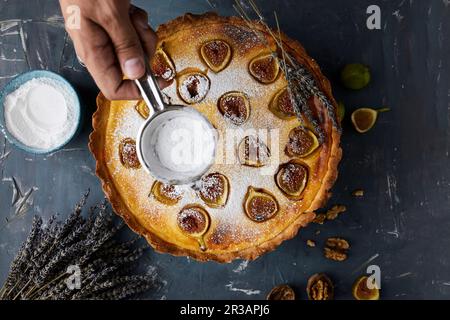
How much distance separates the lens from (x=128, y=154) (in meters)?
2.89

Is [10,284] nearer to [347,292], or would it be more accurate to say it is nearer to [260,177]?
[260,177]

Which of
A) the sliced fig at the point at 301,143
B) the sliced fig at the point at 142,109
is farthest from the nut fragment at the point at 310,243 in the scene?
the sliced fig at the point at 142,109

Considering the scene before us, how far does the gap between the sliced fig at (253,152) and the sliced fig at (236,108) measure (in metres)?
0.11

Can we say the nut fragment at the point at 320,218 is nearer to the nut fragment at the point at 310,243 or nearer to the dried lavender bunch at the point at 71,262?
the nut fragment at the point at 310,243

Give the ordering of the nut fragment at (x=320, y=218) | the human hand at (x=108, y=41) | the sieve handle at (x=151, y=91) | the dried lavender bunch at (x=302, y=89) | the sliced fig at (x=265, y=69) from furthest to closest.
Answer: the nut fragment at (x=320, y=218) → the sliced fig at (x=265, y=69) → the dried lavender bunch at (x=302, y=89) → the sieve handle at (x=151, y=91) → the human hand at (x=108, y=41)

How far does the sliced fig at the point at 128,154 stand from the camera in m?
2.88

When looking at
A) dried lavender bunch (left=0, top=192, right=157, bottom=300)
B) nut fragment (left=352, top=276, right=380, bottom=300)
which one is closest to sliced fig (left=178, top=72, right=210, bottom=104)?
dried lavender bunch (left=0, top=192, right=157, bottom=300)

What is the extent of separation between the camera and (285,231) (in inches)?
114

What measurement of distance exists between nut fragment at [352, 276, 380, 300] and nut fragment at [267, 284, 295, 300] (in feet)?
1.26

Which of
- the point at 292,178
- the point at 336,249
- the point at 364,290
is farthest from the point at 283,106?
the point at 364,290

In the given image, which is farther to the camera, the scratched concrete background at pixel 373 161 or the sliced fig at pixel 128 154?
the scratched concrete background at pixel 373 161

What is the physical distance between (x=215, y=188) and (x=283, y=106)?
55 centimetres

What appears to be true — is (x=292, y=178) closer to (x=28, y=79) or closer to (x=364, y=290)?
(x=364, y=290)

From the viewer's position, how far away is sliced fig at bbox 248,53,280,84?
2850mm
